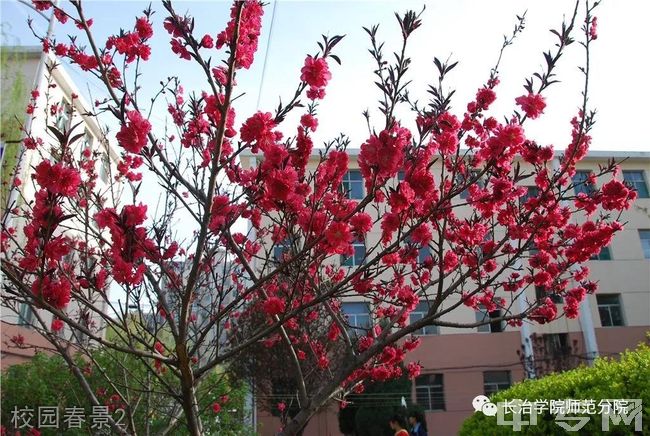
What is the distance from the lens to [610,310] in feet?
54.5

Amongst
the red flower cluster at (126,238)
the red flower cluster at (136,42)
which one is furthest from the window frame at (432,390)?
the red flower cluster at (126,238)

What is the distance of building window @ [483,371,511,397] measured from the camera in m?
15.5

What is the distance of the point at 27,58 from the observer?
1136 cm

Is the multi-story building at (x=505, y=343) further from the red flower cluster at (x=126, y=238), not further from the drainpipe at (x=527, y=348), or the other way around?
the red flower cluster at (x=126, y=238)

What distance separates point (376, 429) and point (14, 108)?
1137 cm

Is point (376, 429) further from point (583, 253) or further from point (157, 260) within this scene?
point (157, 260)

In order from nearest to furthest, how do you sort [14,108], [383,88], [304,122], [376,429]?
[383,88]
[304,122]
[14,108]
[376,429]

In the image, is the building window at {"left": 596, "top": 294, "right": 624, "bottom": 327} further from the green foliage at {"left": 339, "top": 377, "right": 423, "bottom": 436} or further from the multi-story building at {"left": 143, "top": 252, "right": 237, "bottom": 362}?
the multi-story building at {"left": 143, "top": 252, "right": 237, "bottom": 362}

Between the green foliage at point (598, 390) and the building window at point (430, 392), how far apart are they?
11993 millimetres

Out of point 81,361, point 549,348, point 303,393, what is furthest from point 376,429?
point 303,393

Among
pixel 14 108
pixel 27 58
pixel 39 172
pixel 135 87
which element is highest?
pixel 27 58

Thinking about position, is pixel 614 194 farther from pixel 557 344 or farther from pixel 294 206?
pixel 557 344

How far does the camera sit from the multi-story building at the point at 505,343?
49.1 ft

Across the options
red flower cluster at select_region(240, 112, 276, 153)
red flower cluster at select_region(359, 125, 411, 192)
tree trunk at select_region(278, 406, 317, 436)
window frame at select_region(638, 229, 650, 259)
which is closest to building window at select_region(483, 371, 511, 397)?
window frame at select_region(638, 229, 650, 259)
